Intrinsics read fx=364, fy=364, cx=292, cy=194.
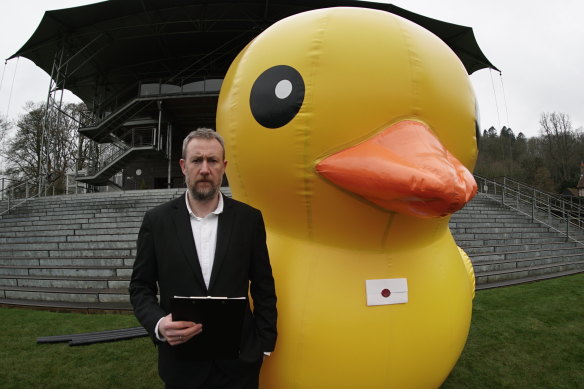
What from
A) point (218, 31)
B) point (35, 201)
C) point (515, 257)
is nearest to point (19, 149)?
point (35, 201)

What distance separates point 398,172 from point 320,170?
1.50 feet

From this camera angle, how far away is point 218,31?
18562mm

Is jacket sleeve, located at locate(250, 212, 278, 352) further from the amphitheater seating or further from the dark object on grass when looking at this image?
the amphitheater seating

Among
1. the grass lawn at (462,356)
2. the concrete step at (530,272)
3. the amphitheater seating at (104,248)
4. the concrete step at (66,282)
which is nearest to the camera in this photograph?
the grass lawn at (462,356)

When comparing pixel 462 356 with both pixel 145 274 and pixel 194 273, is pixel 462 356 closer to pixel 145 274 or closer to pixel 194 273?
pixel 194 273

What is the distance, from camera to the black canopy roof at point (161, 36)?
56.4ft

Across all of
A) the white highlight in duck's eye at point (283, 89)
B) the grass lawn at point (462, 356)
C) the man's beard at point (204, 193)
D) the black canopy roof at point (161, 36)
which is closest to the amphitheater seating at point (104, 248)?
the grass lawn at point (462, 356)

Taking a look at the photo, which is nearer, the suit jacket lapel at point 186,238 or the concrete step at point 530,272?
the suit jacket lapel at point 186,238

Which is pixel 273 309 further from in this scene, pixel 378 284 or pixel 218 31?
A: pixel 218 31

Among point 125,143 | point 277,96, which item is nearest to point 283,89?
point 277,96

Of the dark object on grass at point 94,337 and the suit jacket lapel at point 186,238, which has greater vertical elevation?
the suit jacket lapel at point 186,238

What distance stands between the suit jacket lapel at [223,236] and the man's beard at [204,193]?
0.33 ft

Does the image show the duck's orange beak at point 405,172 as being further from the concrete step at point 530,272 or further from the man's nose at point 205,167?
the concrete step at point 530,272

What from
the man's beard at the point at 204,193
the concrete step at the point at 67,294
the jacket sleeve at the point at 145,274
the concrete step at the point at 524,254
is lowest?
the concrete step at the point at 67,294
